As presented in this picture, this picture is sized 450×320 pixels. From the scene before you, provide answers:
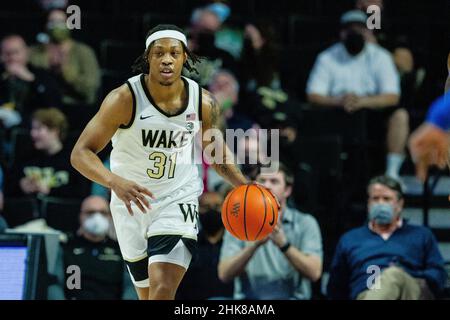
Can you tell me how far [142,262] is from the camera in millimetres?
6176

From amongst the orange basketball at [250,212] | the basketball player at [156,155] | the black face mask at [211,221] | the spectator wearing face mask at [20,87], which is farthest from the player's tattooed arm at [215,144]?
the spectator wearing face mask at [20,87]

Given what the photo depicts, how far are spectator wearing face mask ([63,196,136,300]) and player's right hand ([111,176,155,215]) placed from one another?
92.2 inches

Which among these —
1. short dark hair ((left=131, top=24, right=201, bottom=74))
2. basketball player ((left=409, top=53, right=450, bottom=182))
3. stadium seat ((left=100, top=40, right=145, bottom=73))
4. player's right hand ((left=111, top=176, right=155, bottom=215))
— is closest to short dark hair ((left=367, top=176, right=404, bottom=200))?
short dark hair ((left=131, top=24, right=201, bottom=74))

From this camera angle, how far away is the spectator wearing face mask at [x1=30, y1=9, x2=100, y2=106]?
34.7 feet

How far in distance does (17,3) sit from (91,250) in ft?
16.1

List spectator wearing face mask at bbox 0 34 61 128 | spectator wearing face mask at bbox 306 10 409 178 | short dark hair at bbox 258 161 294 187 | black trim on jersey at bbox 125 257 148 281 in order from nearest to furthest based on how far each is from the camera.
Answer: black trim on jersey at bbox 125 257 148 281 → short dark hair at bbox 258 161 294 187 → spectator wearing face mask at bbox 306 10 409 178 → spectator wearing face mask at bbox 0 34 61 128

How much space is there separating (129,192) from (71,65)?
17.3 feet

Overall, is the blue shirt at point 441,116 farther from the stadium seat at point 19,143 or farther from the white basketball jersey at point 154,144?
the stadium seat at point 19,143

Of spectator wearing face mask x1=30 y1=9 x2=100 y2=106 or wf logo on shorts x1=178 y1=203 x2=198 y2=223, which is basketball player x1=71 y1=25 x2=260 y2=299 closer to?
wf logo on shorts x1=178 y1=203 x2=198 y2=223

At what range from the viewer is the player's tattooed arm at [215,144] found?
623 centimetres

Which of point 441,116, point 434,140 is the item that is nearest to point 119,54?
point 441,116

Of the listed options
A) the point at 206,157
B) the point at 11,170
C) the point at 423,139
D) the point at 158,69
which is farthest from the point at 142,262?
the point at 11,170
